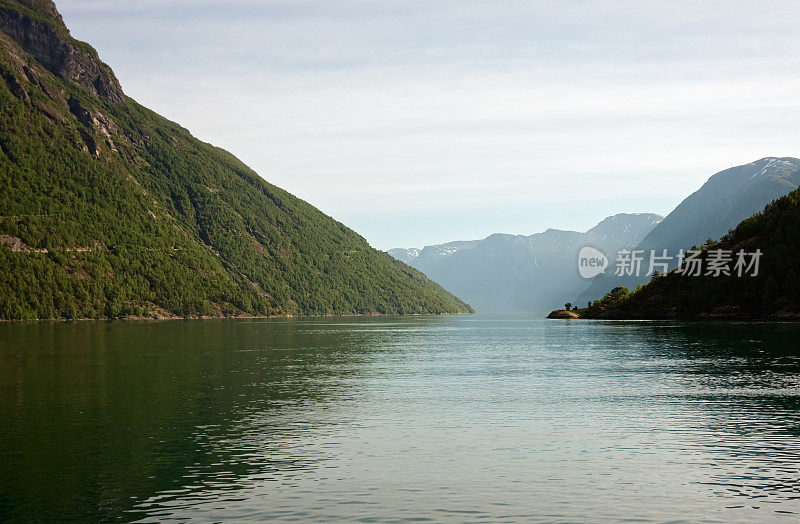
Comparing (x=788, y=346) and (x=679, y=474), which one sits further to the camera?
(x=788, y=346)

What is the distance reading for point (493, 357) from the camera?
113 m

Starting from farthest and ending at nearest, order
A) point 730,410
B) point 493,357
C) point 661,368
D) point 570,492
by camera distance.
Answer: point 493,357 → point 661,368 → point 730,410 → point 570,492

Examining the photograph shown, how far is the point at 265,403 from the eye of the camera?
59.8 metres

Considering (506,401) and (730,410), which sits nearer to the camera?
(730,410)

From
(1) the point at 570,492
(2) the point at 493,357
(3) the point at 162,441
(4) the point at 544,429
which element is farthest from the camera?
(2) the point at 493,357

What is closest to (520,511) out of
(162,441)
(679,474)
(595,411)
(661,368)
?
(679,474)

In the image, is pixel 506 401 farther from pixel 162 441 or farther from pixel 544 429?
pixel 162 441

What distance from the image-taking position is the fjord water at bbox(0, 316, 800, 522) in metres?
30.6

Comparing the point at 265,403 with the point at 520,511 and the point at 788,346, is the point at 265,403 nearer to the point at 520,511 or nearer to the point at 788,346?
the point at 520,511

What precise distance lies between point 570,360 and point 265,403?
188ft

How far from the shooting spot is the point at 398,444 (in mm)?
43375

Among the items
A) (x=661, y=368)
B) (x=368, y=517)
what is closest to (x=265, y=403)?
(x=368, y=517)

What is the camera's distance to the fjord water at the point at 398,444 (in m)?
30.6

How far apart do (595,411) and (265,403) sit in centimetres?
2604
